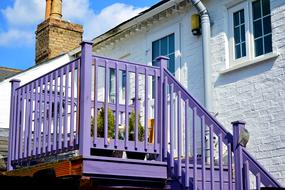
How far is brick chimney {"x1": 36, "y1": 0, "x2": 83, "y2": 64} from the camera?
1686 centimetres

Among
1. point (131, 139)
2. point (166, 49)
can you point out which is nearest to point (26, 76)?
point (166, 49)

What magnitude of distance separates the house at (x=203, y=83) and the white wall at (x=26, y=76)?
12.7 feet

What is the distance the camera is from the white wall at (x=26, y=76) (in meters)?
15.1

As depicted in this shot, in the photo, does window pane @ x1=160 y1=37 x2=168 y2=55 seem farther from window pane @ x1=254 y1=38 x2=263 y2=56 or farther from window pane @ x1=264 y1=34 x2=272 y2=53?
window pane @ x1=264 y1=34 x2=272 y2=53

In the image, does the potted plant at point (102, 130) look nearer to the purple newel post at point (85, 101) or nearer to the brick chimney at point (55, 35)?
the purple newel post at point (85, 101)

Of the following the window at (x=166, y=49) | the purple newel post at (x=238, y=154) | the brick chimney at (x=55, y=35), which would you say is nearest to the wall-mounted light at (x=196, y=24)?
the window at (x=166, y=49)

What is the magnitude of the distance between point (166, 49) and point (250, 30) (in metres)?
2.46

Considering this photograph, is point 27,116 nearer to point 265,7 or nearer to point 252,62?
point 252,62

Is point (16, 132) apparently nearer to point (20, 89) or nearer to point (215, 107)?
point (20, 89)

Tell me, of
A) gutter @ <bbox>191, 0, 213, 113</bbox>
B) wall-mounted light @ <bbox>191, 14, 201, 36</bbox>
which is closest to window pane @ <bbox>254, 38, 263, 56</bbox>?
gutter @ <bbox>191, 0, 213, 113</bbox>

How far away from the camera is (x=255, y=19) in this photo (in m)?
9.38

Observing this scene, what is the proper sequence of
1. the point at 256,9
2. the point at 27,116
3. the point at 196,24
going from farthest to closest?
the point at 196,24, the point at 256,9, the point at 27,116

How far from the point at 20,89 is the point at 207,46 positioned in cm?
356

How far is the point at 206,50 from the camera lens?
9.92m
